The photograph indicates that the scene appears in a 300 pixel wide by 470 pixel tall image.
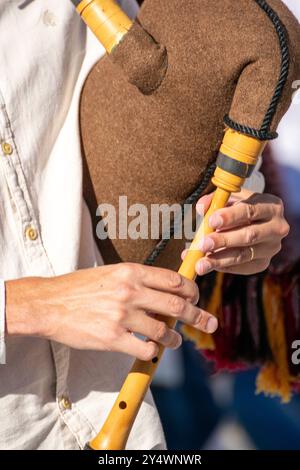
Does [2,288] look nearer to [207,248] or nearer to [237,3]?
[207,248]

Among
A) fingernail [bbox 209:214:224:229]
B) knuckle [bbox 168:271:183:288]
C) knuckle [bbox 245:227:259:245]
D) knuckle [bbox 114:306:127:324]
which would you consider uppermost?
fingernail [bbox 209:214:224:229]

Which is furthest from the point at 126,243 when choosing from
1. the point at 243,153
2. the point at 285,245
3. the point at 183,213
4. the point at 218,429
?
the point at 218,429

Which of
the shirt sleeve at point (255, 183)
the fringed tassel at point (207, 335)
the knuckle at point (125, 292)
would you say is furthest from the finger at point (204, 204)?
the fringed tassel at point (207, 335)

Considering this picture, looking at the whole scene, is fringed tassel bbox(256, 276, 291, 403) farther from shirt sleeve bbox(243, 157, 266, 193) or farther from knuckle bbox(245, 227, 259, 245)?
knuckle bbox(245, 227, 259, 245)

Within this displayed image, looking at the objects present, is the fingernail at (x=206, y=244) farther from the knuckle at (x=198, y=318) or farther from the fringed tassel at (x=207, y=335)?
the fringed tassel at (x=207, y=335)

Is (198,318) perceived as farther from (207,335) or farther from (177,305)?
(207,335)

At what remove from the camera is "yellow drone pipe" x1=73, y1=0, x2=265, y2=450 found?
0.68m

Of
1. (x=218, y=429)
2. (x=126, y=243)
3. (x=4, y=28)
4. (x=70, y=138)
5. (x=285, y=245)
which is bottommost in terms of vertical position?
(x=218, y=429)

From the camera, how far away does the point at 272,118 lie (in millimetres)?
675

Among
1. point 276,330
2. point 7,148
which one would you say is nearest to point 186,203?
point 7,148

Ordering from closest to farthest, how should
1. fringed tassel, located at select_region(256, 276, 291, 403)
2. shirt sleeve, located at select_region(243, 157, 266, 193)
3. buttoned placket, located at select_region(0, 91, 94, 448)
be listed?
buttoned placket, located at select_region(0, 91, 94, 448), shirt sleeve, located at select_region(243, 157, 266, 193), fringed tassel, located at select_region(256, 276, 291, 403)

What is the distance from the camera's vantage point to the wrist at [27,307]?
2.31 ft

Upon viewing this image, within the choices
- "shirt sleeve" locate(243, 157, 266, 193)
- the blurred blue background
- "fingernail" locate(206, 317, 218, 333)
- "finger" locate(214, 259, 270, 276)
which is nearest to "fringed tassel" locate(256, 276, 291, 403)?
the blurred blue background

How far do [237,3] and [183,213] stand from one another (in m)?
0.22
